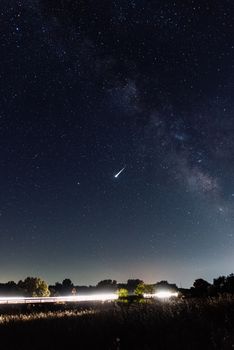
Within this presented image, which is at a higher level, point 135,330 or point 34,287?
point 34,287

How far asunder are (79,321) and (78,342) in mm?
2168

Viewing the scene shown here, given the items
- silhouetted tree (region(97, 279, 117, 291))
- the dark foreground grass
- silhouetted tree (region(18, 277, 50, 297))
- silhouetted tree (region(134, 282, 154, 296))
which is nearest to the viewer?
the dark foreground grass

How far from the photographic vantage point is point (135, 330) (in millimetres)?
9336

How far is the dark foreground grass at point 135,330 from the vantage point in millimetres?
7945

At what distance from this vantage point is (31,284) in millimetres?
138625

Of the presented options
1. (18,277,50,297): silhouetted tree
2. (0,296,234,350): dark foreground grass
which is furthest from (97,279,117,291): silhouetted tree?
(0,296,234,350): dark foreground grass

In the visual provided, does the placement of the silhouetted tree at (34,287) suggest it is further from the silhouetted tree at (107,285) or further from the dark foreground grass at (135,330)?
the dark foreground grass at (135,330)

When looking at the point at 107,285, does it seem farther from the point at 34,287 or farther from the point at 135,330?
the point at 135,330

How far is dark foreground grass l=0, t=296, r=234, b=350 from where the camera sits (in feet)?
26.1

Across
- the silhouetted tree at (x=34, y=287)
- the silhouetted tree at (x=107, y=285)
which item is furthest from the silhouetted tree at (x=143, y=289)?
the silhouetted tree at (x=107, y=285)

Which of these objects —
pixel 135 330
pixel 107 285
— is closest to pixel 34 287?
pixel 107 285

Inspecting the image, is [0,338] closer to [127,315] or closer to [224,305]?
[127,315]

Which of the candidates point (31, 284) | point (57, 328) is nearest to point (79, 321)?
point (57, 328)

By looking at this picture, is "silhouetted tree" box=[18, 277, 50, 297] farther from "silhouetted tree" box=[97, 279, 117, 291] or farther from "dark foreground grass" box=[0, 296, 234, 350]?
"dark foreground grass" box=[0, 296, 234, 350]
